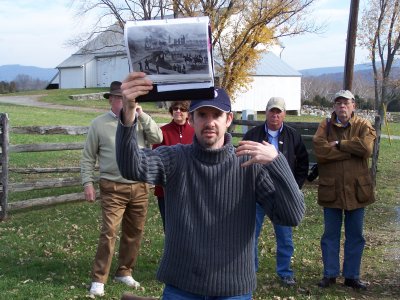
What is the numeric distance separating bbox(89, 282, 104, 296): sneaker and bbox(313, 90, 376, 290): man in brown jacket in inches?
93.2

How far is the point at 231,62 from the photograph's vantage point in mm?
18906

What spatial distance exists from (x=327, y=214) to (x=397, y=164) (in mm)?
12069

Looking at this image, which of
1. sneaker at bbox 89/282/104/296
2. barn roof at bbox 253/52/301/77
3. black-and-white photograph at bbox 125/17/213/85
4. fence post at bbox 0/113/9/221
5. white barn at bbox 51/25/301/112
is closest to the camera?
black-and-white photograph at bbox 125/17/213/85

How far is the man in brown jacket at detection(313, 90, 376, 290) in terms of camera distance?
6062 mm

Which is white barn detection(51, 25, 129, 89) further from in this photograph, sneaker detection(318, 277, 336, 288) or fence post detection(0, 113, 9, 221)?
sneaker detection(318, 277, 336, 288)

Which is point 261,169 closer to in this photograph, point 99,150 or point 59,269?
point 99,150

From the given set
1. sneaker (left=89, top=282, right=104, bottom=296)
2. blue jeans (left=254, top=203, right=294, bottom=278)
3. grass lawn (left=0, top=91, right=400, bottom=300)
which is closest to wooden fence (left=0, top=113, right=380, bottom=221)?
grass lawn (left=0, top=91, right=400, bottom=300)

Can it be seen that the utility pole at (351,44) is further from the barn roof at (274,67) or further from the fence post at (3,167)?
the barn roof at (274,67)

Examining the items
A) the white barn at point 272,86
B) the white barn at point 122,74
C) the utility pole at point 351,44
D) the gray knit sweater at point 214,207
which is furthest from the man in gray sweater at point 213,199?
the white barn at point 272,86

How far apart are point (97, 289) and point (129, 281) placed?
44cm

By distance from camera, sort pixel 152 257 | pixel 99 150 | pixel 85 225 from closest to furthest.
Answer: pixel 99 150 → pixel 152 257 → pixel 85 225

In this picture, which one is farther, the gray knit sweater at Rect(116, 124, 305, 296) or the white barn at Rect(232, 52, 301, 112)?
the white barn at Rect(232, 52, 301, 112)

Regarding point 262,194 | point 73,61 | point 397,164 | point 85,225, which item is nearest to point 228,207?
point 262,194

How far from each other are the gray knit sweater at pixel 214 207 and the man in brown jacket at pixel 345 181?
11.2 ft
